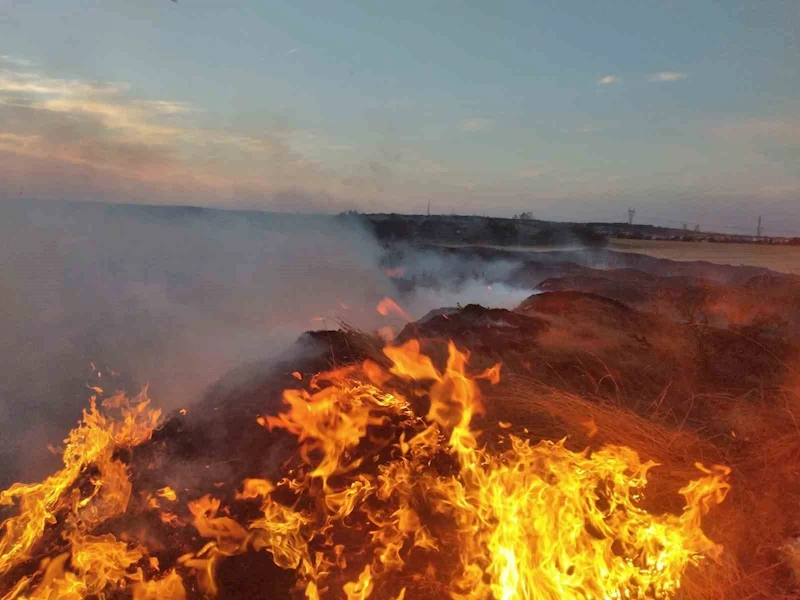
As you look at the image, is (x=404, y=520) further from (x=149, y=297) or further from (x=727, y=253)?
(x=727, y=253)

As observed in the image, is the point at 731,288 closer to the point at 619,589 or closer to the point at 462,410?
the point at 462,410

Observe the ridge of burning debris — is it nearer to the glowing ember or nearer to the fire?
the fire

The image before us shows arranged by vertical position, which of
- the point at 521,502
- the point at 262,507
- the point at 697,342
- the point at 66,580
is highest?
the point at 697,342

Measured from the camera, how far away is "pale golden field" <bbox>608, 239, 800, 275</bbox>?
20552 millimetres

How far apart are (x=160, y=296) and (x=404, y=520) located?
55.3 ft

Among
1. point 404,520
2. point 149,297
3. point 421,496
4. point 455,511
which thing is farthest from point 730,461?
point 149,297

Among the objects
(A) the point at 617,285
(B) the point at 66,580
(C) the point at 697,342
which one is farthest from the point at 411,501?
(A) the point at 617,285

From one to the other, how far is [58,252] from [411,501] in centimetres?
2142

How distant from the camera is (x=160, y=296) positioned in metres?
19.0

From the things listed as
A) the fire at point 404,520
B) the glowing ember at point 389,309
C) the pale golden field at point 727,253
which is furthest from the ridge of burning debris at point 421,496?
the pale golden field at point 727,253

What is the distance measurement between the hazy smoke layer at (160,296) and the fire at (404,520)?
4946 millimetres

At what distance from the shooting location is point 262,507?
15.4 ft

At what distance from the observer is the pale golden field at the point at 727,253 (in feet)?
67.4

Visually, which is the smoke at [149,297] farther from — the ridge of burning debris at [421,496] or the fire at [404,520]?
the fire at [404,520]
